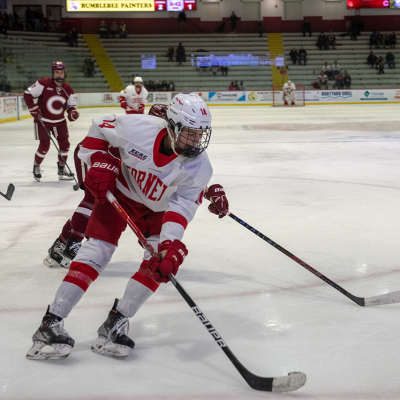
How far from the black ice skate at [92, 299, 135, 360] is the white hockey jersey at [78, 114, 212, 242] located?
36 cm

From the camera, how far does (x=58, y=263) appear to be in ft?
10.5

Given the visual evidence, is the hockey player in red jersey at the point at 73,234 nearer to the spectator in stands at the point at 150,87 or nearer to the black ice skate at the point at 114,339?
the black ice skate at the point at 114,339

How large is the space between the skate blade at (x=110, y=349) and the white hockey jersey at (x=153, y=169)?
0.43 meters

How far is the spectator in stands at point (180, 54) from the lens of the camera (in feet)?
75.0

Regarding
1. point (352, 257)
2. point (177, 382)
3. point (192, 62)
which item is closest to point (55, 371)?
point (177, 382)

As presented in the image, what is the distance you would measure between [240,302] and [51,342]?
0.95 meters

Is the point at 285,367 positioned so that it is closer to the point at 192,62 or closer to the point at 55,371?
the point at 55,371

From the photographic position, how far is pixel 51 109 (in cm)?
608

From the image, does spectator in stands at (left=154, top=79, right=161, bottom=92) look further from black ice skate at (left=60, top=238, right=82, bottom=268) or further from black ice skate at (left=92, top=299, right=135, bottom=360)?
black ice skate at (left=92, top=299, right=135, bottom=360)

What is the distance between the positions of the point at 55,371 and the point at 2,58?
13893mm

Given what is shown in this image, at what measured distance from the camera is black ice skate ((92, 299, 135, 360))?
6.84 feet

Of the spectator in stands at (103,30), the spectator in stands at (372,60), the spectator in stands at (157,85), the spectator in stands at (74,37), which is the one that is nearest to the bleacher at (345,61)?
the spectator in stands at (372,60)

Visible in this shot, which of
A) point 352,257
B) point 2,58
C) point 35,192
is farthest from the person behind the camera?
point 2,58

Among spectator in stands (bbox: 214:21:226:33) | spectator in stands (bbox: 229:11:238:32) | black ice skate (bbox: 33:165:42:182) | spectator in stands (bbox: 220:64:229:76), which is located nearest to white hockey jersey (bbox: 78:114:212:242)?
black ice skate (bbox: 33:165:42:182)
